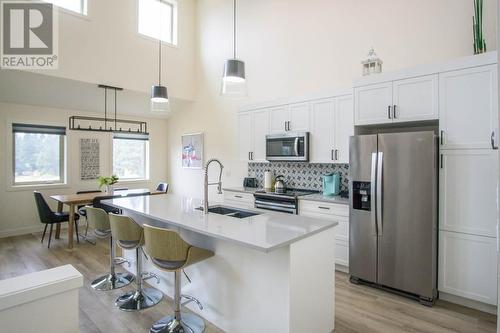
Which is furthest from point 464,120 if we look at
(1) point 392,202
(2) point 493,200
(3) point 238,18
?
(3) point 238,18

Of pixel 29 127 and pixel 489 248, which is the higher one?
pixel 29 127

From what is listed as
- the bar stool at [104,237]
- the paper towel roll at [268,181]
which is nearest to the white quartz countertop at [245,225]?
the bar stool at [104,237]

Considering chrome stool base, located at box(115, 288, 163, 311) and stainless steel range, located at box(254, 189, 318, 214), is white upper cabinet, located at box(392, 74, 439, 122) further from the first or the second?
chrome stool base, located at box(115, 288, 163, 311)

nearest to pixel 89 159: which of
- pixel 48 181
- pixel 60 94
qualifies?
pixel 48 181

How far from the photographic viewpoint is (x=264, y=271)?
6.88 ft

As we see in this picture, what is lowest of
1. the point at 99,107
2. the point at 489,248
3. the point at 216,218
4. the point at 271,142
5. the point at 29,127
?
the point at 489,248

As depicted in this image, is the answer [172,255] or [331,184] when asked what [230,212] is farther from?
[331,184]

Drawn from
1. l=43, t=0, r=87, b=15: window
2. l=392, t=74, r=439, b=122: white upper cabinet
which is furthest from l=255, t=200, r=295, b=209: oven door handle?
l=43, t=0, r=87, b=15: window

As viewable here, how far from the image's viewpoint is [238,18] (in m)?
5.65

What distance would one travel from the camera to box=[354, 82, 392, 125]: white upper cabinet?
320cm

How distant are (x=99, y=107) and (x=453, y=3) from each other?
617cm

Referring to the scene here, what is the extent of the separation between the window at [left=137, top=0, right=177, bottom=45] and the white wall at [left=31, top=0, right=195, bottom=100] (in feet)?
0.55

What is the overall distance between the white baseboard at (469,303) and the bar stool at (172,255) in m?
2.44

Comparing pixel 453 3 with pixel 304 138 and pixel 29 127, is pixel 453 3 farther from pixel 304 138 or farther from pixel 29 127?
pixel 29 127
